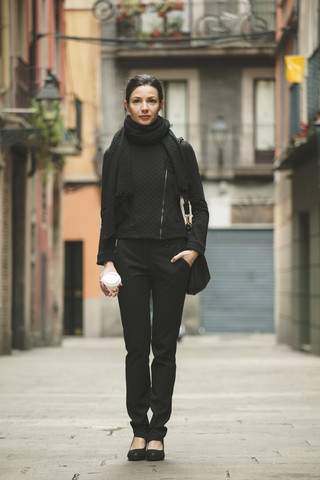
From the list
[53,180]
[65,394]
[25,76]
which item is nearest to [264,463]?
[65,394]

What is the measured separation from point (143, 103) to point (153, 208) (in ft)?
1.82

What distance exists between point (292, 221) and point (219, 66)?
11311 mm

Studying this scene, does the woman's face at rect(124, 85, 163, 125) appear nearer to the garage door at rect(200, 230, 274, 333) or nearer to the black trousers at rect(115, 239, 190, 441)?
the black trousers at rect(115, 239, 190, 441)

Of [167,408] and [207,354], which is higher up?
[167,408]

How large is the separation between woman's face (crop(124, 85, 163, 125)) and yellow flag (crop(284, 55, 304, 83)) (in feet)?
46.3

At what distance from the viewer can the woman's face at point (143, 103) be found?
5.82m

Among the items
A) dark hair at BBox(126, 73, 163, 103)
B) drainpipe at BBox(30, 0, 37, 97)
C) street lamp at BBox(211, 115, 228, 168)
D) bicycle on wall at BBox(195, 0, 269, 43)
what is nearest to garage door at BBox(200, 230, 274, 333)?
street lamp at BBox(211, 115, 228, 168)

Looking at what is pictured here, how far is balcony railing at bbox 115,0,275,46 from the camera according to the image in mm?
31562

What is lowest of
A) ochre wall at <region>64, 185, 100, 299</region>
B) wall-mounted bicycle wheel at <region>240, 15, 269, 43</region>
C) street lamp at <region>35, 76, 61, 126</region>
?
ochre wall at <region>64, 185, 100, 299</region>

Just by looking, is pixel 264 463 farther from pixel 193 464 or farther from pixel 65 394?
pixel 65 394

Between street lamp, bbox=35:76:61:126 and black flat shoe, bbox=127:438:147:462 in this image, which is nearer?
black flat shoe, bbox=127:438:147:462

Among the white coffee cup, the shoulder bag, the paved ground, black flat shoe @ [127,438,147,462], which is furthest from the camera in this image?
the shoulder bag

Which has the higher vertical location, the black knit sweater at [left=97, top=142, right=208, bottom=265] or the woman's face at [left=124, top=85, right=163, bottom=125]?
the woman's face at [left=124, top=85, right=163, bottom=125]

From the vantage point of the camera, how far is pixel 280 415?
8.13m
